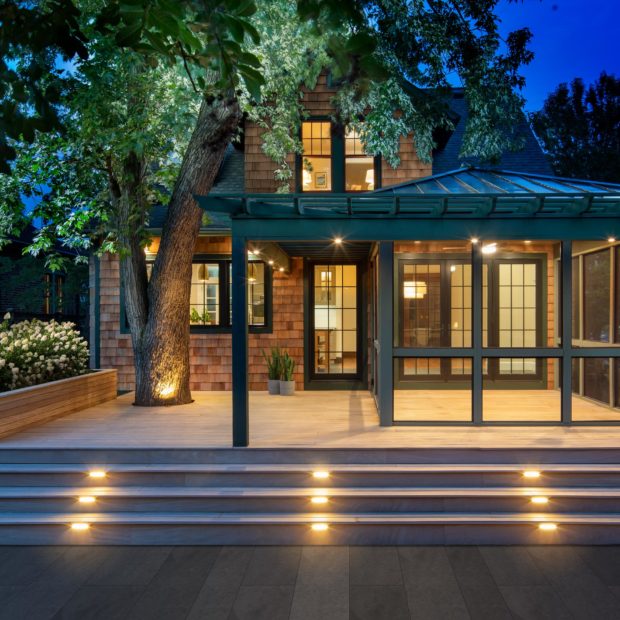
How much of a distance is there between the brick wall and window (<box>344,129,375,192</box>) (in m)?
1.61

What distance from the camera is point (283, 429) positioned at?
21.7ft

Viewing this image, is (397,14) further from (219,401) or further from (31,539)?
(31,539)

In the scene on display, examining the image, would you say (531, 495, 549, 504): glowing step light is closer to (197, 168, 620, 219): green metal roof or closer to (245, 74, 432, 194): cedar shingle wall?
(197, 168, 620, 219): green metal roof

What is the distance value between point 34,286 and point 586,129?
860 inches

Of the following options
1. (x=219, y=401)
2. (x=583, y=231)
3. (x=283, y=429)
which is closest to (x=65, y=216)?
(x=219, y=401)

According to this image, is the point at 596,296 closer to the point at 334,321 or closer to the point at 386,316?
the point at 386,316

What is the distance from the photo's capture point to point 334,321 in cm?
1013

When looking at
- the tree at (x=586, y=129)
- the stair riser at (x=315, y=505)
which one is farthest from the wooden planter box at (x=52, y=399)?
the tree at (x=586, y=129)

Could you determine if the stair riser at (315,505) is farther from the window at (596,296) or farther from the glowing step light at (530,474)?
the window at (596,296)

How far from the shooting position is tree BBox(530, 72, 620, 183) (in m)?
24.4

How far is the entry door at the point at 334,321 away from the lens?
10125 mm

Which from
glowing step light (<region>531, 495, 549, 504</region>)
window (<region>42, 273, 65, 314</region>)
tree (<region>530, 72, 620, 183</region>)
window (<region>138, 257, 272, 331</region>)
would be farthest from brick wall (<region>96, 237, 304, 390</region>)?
tree (<region>530, 72, 620, 183</region>)

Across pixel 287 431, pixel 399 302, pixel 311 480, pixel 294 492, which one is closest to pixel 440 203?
pixel 287 431

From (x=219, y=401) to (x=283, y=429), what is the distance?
8.46 feet
